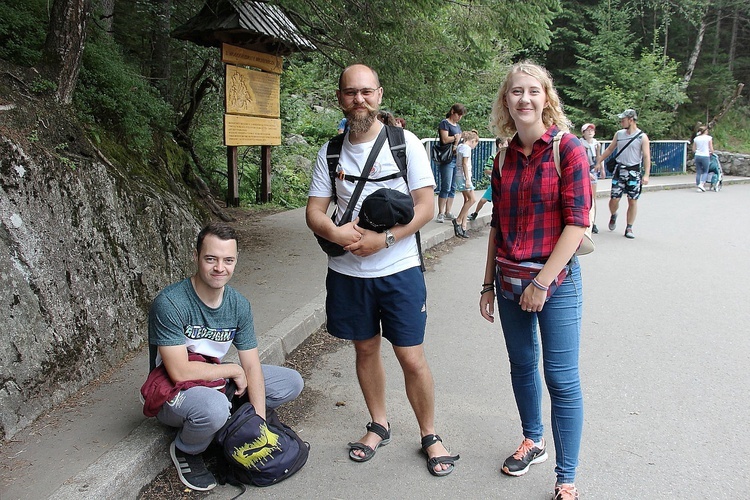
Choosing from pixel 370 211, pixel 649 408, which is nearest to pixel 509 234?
pixel 370 211

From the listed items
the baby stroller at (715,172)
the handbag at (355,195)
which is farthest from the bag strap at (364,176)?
the baby stroller at (715,172)

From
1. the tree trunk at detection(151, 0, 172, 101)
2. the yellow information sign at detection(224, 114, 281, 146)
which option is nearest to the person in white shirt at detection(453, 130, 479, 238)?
the yellow information sign at detection(224, 114, 281, 146)

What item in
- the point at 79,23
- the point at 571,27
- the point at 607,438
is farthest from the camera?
the point at 571,27

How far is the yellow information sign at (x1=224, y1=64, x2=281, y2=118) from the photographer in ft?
31.6

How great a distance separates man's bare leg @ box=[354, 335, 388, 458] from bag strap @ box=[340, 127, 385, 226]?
2.20 ft

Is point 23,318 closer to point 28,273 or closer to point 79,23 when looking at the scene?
point 28,273

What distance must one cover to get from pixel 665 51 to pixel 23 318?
1282 inches

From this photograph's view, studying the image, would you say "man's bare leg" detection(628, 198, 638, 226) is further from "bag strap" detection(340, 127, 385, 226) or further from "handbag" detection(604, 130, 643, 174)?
"bag strap" detection(340, 127, 385, 226)

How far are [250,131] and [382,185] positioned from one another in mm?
7572

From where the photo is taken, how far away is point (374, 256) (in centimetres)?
311

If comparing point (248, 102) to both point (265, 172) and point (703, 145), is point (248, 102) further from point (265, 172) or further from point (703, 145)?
point (703, 145)

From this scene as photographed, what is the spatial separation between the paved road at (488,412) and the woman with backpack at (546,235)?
546 mm

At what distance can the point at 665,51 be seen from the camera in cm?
2989

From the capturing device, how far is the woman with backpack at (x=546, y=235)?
2.69 m
